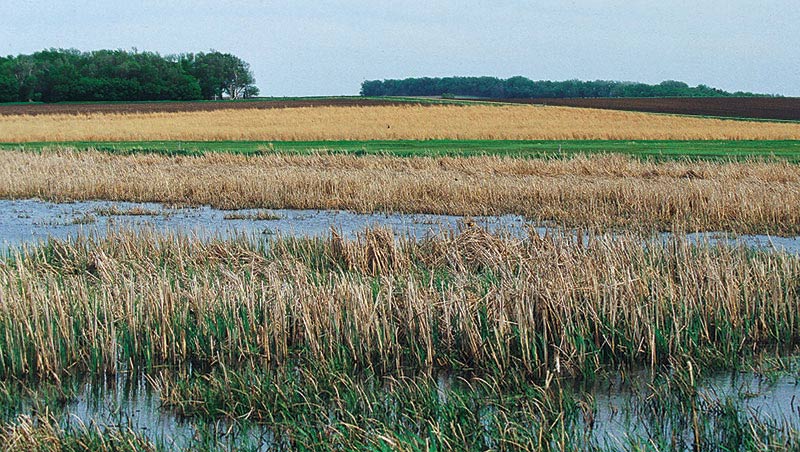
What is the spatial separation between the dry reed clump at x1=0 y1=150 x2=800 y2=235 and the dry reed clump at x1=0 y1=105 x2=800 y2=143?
1744cm

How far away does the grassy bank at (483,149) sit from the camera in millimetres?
30562

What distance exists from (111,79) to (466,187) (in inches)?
4023

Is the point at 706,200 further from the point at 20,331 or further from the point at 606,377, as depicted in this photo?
the point at 20,331

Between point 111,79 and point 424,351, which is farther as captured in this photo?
point 111,79

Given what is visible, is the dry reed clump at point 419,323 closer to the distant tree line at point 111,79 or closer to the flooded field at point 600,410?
the flooded field at point 600,410

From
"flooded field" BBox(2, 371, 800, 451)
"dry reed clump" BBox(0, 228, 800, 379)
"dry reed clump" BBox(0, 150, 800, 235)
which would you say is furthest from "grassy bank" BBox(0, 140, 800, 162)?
"flooded field" BBox(2, 371, 800, 451)

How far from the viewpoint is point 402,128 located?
50.4 meters

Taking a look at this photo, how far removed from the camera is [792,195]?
1762 cm

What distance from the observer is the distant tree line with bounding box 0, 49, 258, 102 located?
360 feet

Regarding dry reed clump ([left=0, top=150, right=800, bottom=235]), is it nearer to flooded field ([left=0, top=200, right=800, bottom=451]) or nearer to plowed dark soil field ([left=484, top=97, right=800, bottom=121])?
flooded field ([left=0, top=200, right=800, bottom=451])

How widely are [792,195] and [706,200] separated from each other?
173 cm

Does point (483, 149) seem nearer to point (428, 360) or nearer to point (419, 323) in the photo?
point (419, 323)

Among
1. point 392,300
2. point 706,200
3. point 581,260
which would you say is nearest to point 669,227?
point 706,200

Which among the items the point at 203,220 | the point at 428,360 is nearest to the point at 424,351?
the point at 428,360
